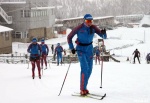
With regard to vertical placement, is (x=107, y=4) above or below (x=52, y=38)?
above

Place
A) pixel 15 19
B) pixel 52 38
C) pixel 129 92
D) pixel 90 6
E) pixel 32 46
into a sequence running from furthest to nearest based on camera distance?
pixel 90 6 < pixel 52 38 < pixel 15 19 < pixel 32 46 < pixel 129 92

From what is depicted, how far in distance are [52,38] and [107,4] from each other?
117 m

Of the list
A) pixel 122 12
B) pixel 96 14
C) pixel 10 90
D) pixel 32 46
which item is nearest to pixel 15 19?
pixel 32 46

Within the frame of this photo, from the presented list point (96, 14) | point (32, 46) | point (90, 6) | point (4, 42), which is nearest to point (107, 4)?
point (90, 6)

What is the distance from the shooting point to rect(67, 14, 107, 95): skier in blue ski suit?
7.11 m

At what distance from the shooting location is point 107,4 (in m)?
169

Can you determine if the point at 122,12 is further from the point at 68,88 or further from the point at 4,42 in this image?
the point at 68,88

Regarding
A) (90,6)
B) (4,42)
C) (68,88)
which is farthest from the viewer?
(90,6)

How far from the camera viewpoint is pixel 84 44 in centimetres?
718

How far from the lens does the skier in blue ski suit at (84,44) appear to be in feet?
23.3

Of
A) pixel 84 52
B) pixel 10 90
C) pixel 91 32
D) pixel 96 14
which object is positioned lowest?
pixel 10 90

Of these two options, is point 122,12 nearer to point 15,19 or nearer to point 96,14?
point 96,14

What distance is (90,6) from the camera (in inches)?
6545

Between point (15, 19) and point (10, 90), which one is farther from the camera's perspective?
point (15, 19)
